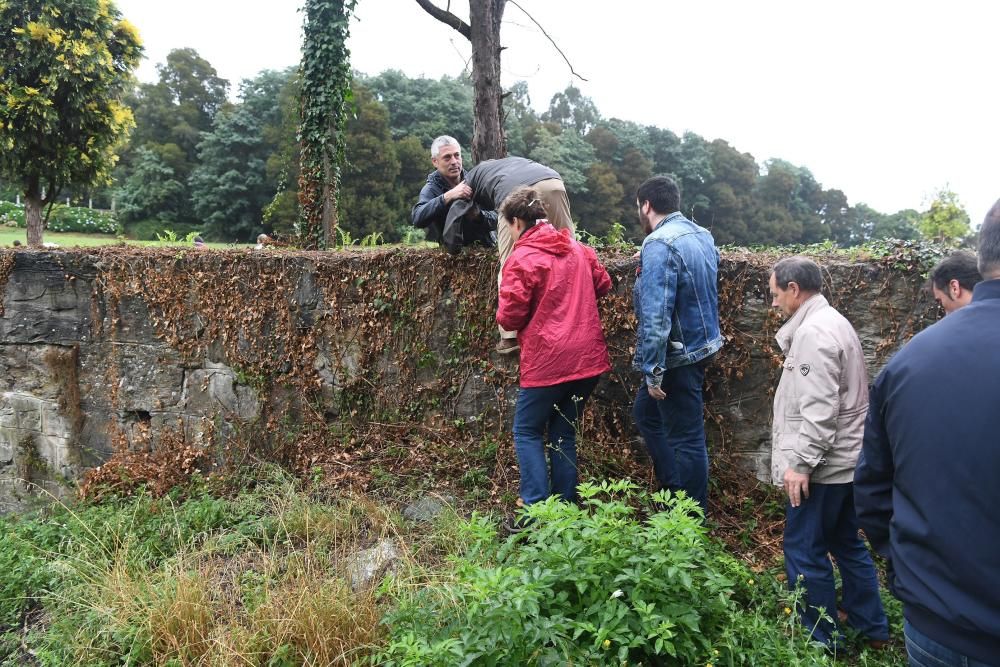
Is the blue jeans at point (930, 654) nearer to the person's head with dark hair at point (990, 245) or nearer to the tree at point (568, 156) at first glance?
the person's head with dark hair at point (990, 245)

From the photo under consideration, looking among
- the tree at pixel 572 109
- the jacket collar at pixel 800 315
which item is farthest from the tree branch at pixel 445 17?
the tree at pixel 572 109

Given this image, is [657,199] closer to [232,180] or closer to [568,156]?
[568,156]

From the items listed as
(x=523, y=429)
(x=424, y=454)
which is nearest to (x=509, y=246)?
(x=523, y=429)

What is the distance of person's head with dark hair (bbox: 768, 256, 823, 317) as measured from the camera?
11.7 ft

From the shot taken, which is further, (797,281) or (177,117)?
(177,117)

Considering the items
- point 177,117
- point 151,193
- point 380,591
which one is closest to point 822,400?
point 380,591

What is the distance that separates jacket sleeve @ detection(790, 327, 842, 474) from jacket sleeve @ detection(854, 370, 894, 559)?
1101 mm

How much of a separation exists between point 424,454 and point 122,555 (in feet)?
7.30

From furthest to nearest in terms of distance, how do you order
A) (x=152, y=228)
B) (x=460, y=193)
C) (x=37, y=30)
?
(x=152, y=228) → (x=37, y=30) → (x=460, y=193)

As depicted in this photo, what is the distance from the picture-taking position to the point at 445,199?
5.13 m

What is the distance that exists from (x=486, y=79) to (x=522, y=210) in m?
3.99

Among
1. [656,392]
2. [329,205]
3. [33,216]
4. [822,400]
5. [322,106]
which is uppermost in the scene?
[322,106]

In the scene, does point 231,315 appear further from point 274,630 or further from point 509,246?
point 274,630

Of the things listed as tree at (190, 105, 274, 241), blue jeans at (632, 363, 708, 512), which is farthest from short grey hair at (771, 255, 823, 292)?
tree at (190, 105, 274, 241)
